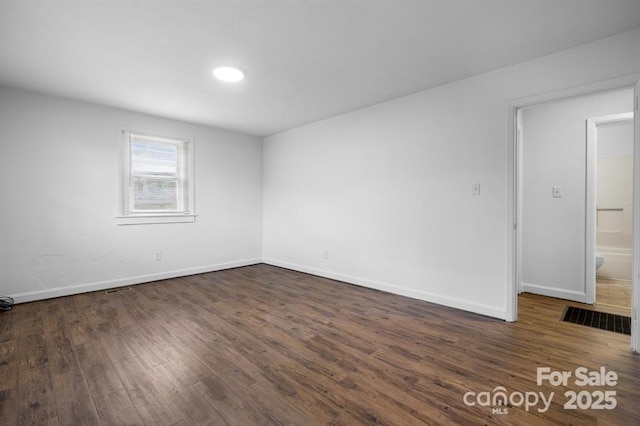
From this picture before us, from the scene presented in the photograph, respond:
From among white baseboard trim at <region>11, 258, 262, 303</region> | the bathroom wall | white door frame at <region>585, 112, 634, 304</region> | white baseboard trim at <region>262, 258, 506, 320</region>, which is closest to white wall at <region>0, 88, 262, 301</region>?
white baseboard trim at <region>11, 258, 262, 303</region>

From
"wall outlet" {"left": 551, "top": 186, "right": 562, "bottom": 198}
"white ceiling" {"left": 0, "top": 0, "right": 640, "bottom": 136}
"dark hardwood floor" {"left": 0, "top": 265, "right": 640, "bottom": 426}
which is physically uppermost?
"white ceiling" {"left": 0, "top": 0, "right": 640, "bottom": 136}

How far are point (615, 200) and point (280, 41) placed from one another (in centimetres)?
593

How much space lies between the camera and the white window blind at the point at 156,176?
→ 424cm

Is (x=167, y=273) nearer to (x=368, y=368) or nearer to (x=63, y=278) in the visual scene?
(x=63, y=278)

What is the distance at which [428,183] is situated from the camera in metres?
3.43

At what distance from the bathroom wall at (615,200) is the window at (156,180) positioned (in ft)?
22.7

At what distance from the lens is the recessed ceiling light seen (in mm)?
2917

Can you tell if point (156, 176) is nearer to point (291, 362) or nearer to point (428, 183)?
point (291, 362)

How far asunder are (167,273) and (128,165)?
173 centimetres

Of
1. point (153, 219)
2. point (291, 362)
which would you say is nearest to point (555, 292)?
point (291, 362)

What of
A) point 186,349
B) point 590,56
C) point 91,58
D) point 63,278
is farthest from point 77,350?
point 590,56

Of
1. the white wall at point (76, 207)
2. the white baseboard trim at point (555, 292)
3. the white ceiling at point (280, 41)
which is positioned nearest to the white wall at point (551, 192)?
the white baseboard trim at point (555, 292)

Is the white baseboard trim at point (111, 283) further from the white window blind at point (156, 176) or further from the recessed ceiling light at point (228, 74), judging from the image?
the recessed ceiling light at point (228, 74)

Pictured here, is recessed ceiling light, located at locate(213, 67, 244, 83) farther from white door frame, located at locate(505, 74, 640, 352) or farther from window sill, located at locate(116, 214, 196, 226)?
white door frame, located at locate(505, 74, 640, 352)
